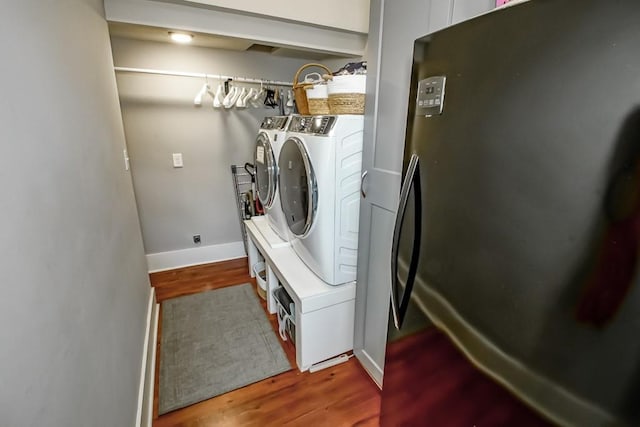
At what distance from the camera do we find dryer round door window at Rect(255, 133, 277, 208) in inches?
90.0

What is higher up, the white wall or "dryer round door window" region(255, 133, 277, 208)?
the white wall

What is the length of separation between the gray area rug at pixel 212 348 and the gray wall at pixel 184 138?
2.84ft

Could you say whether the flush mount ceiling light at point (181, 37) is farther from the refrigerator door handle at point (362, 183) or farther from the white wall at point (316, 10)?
the refrigerator door handle at point (362, 183)

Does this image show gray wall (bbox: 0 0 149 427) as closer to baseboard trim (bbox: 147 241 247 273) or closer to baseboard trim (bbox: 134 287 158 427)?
baseboard trim (bbox: 134 287 158 427)

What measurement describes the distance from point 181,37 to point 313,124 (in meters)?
1.62

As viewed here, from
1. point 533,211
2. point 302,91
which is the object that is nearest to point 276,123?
point 302,91

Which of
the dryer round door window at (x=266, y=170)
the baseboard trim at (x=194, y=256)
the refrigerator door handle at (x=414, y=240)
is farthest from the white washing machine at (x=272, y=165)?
the refrigerator door handle at (x=414, y=240)

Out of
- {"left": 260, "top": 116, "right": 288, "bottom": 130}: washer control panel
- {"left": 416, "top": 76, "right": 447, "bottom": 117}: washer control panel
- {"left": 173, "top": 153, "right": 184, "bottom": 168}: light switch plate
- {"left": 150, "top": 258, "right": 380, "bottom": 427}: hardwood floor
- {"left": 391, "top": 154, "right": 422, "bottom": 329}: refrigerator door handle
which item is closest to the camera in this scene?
{"left": 416, "top": 76, "right": 447, "bottom": 117}: washer control panel

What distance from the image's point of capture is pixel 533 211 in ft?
1.93

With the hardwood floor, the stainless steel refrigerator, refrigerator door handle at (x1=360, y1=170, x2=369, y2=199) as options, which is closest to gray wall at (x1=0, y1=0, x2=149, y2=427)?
the hardwood floor

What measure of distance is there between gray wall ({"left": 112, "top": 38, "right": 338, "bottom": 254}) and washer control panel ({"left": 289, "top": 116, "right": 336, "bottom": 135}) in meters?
1.33

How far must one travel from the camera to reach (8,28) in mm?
675

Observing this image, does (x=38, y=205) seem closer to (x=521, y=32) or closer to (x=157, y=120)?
(x=521, y=32)

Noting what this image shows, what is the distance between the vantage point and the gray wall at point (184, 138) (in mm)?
2670
